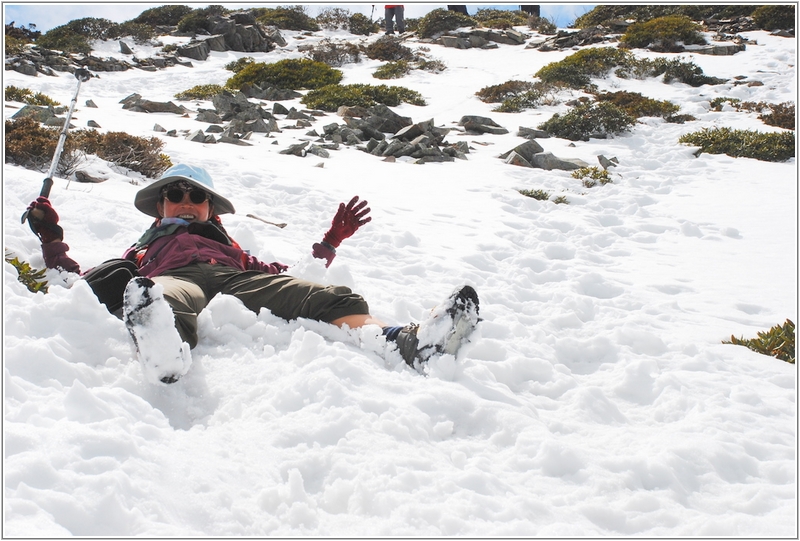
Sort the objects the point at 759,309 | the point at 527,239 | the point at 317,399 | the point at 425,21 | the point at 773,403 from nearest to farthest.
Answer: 1. the point at 317,399
2. the point at 773,403
3. the point at 759,309
4. the point at 527,239
5. the point at 425,21

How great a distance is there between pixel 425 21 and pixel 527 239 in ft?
75.9

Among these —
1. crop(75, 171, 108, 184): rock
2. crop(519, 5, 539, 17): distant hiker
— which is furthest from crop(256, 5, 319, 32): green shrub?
crop(75, 171, 108, 184): rock

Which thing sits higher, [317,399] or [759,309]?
[317,399]

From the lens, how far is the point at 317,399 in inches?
98.3

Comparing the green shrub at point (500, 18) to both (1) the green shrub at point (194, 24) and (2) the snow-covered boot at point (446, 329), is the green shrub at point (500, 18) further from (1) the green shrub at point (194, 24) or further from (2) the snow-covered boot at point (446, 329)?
(2) the snow-covered boot at point (446, 329)

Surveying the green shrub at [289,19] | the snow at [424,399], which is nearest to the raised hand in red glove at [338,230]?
the snow at [424,399]

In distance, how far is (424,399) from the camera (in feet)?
8.59

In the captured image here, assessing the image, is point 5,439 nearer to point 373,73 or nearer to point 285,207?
point 285,207

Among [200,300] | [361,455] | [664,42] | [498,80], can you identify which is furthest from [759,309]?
[664,42]

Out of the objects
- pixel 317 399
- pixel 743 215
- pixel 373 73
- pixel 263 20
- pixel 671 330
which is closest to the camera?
Answer: pixel 317 399

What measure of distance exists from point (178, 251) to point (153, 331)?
4.46ft

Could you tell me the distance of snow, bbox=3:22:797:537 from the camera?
1.90 m

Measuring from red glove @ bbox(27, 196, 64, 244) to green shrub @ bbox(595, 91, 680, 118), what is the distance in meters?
13.0

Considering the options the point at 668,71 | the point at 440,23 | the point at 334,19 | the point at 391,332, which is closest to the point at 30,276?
the point at 391,332
